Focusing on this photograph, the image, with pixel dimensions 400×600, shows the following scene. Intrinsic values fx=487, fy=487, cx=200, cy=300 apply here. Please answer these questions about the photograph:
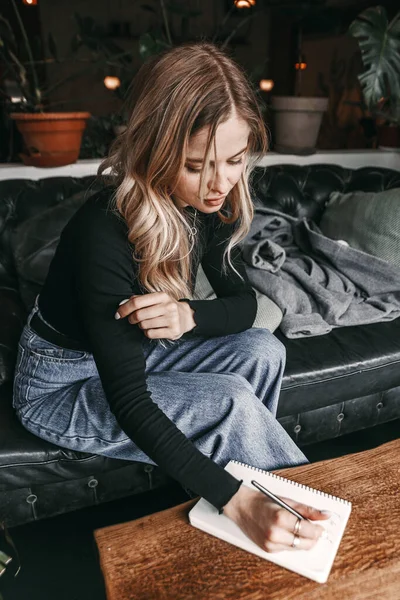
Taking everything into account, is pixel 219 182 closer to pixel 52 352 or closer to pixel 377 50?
pixel 52 352

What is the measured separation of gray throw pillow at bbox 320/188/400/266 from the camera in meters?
1.73

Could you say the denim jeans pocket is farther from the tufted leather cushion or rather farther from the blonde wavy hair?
the tufted leather cushion

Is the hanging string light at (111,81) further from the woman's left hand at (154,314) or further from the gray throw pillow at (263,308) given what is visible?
the woman's left hand at (154,314)

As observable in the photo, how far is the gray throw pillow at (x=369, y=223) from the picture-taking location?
173 centimetres

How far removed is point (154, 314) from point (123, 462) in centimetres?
45

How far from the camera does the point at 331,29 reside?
9.34ft

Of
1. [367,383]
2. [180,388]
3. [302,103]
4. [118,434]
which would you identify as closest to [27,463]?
[118,434]

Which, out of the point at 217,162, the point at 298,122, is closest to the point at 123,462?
the point at 217,162

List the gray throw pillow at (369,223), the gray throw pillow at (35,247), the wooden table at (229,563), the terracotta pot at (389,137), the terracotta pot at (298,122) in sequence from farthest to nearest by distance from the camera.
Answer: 1. the terracotta pot at (389,137)
2. the terracotta pot at (298,122)
3. the gray throw pillow at (369,223)
4. the gray throw pillow at (35,247)
5. the wooden table at (229,563)

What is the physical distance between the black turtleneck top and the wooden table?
74 mm

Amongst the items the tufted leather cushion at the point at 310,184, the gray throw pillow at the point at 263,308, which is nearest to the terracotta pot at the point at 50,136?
the tufted leather cushion at the point at 310,184

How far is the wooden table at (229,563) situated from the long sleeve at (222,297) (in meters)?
0.44

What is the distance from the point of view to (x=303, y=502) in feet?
2.52

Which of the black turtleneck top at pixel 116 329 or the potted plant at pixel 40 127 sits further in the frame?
the potted plant at pixel 40 127
